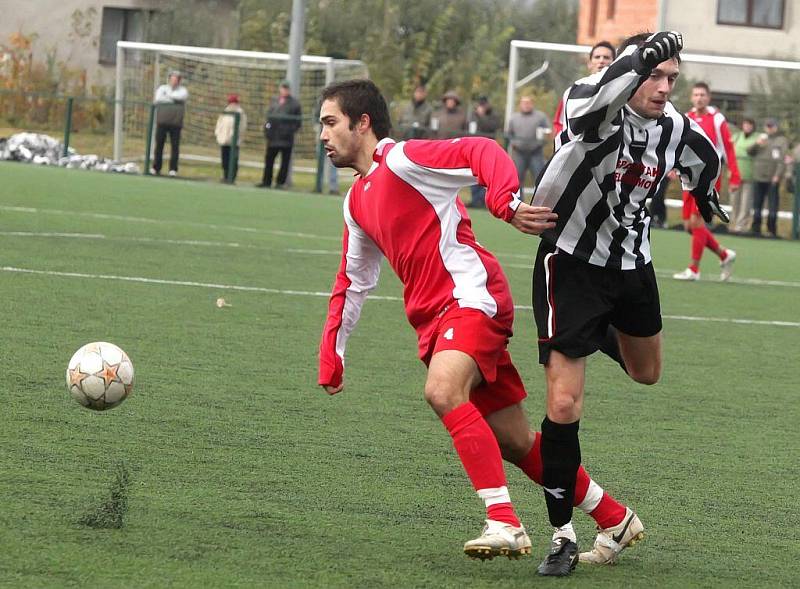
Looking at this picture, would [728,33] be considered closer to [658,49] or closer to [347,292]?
[347,292]

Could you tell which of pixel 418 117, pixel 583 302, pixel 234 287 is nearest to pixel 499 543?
pixel 583 302

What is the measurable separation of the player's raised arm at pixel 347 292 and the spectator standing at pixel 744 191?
749 inches

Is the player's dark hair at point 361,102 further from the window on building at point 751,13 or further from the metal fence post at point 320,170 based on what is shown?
the window on building at point 751,13

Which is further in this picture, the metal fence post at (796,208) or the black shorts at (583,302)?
the metal fence post at (796,208)

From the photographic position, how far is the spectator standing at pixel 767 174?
23781 millimetres

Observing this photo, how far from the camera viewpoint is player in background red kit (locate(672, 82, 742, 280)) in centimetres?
1398

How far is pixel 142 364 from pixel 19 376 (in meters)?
0.85

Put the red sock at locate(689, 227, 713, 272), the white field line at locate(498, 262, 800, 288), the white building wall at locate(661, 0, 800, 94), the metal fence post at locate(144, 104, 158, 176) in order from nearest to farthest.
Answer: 1. the red sock at locate(689, 227, 713, 272)
2. the white field line at locate(498, 262, 800, 288)
3. the metal fence post at locate(144, 104, 158, 176)
4. the white building wall at locate(661, 0, 800, 94)

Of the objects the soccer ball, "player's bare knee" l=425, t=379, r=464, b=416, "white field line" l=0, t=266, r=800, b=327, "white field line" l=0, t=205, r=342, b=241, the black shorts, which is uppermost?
the black shorts

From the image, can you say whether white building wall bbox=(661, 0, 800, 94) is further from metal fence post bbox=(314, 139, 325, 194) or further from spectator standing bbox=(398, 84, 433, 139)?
metal fence post bbox=(314, 139, 325, 194)

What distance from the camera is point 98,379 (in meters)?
5.81

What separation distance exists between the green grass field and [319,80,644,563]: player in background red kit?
13.8 inches

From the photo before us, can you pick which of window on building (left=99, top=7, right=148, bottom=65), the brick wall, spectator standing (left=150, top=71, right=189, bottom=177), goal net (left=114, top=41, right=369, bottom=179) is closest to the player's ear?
spectator standing (left=150, top=71, right=189, bottom=177)

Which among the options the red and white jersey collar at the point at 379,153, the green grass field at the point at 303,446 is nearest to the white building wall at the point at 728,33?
the green grass field at the point at 303,446
